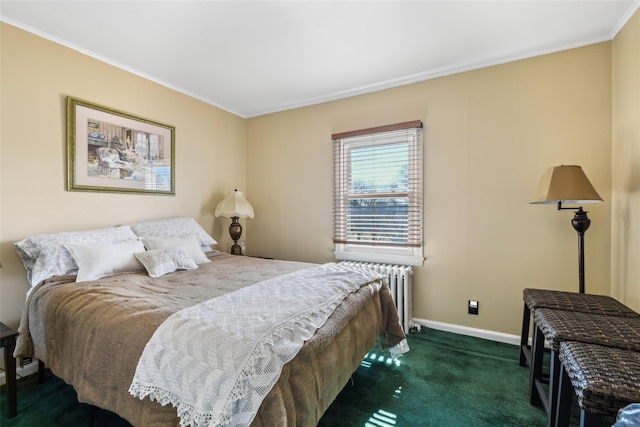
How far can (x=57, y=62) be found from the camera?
225cm

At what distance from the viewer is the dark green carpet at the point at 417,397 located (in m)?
1.62

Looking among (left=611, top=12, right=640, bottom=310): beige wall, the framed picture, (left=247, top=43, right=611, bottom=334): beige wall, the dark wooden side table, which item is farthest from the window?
the dark wooden side table

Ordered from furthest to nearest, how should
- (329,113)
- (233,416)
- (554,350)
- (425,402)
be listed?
(329,113), (425,402), (554,350), (233,416)

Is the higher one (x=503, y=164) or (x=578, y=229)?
(x=503, y=164)

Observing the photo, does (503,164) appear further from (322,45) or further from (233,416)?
(233,416)

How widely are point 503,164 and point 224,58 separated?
2.63 m

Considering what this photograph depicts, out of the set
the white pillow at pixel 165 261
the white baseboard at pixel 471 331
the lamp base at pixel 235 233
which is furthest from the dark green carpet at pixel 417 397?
the lamp base at pixel 235 233

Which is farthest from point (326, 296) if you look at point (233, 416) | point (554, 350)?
point (554, 350)

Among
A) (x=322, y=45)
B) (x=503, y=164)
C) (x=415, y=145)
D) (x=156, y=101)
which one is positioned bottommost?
(x=503, y=164)

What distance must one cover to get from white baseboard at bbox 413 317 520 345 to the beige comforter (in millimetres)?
957

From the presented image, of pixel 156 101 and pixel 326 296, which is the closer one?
pixel 326 296

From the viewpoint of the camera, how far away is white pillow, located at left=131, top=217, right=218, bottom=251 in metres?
2.59

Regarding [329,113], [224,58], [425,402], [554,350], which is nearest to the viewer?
[554,350]

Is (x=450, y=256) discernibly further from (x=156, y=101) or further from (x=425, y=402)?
(x=156, y=101)
